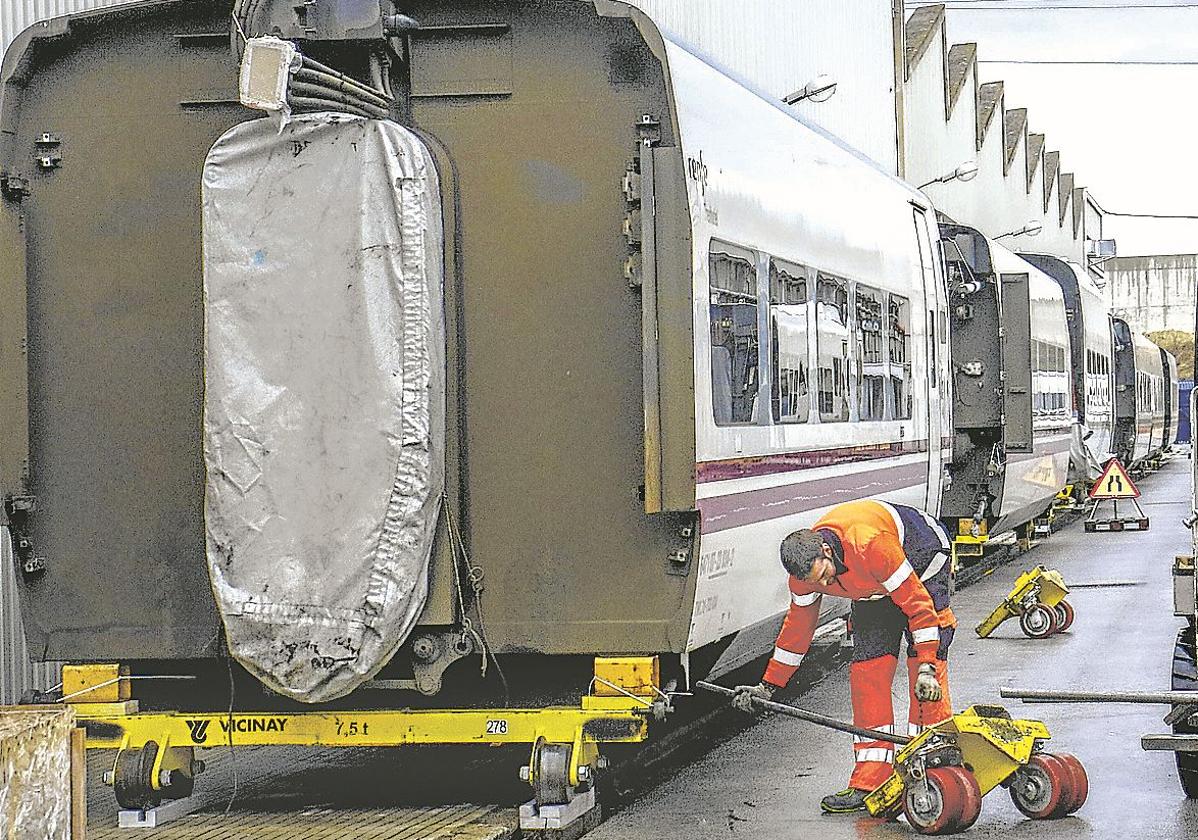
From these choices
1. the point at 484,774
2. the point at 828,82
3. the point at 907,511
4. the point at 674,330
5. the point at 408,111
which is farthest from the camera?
the point at 828,82

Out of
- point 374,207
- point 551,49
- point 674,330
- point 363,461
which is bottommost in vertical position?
point 363,461

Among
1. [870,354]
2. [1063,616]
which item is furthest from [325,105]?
[1063,616]

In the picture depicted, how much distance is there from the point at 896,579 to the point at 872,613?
35 centimetres

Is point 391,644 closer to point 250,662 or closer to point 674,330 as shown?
point 250,662

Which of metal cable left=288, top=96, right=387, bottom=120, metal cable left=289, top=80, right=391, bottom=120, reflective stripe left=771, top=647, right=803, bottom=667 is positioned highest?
metal cable left=289, top=80, right=391, bottom=120

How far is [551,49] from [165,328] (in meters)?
2.11

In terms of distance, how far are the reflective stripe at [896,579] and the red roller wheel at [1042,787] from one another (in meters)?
0.98

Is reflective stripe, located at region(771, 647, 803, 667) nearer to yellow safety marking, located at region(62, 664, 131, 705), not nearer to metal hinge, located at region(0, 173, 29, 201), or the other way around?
Result: yellow safety marking, located at region(62, 664, 131, 705)

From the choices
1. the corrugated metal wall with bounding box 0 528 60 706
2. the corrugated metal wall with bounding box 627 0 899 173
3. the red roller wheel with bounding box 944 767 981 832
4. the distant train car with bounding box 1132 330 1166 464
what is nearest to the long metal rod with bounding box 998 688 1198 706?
the red roller wheel with bounding box 944 767 981 832

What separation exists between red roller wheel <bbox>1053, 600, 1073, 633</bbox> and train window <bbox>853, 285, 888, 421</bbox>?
15.9 feet

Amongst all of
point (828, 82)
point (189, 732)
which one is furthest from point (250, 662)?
point (828, 82)

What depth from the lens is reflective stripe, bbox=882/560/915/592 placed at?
361 inches

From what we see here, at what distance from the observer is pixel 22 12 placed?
1199 cm

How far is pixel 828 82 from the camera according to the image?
23.7 meters
